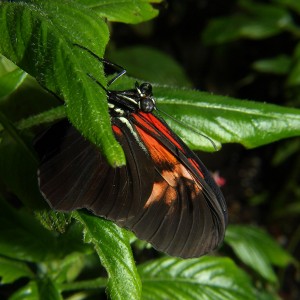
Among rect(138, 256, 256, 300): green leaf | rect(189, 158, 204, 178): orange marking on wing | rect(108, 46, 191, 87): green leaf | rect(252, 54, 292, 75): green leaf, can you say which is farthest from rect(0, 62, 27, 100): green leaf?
rect(252, 54, 292, 75): green leaf

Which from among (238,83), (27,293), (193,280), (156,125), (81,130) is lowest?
(238,83)

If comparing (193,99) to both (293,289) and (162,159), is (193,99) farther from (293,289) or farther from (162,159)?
(293,289)

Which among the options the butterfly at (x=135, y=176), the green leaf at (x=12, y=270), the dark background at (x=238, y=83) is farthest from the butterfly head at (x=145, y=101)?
the dark background at (x=238, y=83)

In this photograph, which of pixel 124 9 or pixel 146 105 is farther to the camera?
pixel 124 9

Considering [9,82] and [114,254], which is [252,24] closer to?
[9,82]

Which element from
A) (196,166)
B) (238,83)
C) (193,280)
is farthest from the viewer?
(238,83)

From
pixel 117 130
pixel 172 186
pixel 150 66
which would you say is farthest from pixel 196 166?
pixel 150 66

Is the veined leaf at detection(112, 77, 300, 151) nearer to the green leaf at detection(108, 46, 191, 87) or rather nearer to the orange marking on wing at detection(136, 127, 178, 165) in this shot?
the orange marking on wing at detection(136, 127, 178, 165)
